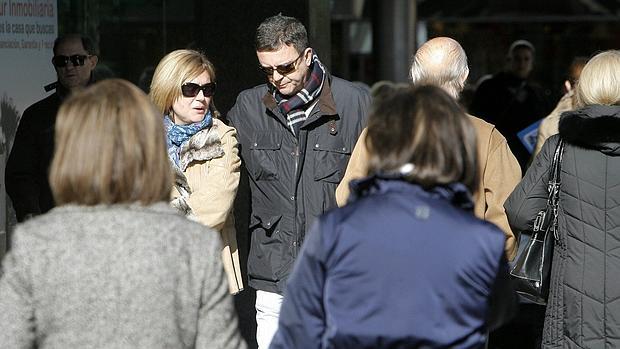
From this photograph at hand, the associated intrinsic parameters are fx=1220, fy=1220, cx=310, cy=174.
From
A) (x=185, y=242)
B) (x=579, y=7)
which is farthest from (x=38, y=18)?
(x=579, y=7)

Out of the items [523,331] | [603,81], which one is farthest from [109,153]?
[523,331]

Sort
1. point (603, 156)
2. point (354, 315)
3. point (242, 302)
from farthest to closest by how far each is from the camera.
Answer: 1. point (242, 302)
2. point (603, 156)
3. point (354, 315)

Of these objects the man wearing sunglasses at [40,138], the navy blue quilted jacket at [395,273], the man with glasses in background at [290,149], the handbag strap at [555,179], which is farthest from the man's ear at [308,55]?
the navy blue quilted jacket at [395,273]

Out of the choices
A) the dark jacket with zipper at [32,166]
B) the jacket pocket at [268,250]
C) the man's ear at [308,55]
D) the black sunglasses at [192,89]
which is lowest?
the jacket pocket at [268,250]

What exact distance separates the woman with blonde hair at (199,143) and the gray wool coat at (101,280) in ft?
5.92

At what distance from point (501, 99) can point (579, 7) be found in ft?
27.2

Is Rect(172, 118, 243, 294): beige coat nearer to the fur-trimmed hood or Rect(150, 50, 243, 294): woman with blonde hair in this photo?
Rect(150, 50, 243, 294): woman with blonde hair

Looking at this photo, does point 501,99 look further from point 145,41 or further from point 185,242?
point 185,242

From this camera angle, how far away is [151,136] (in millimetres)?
3441

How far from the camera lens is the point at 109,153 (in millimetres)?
3375

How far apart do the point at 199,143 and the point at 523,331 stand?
368 centimetres

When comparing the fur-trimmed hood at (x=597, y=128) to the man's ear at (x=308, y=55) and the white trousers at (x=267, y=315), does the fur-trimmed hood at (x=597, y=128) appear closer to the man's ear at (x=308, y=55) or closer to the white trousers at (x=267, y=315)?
the man's ear at (x=308, y=55)

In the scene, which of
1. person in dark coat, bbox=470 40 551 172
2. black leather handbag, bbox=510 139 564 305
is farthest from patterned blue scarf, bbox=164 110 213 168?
person in dark coat, bbox=470 40 551 172

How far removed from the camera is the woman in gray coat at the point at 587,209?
541cm
